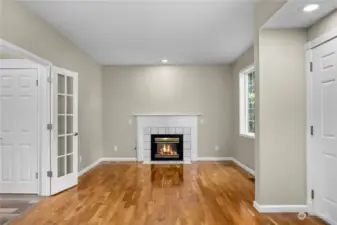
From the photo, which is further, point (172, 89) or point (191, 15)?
point (172, 89)

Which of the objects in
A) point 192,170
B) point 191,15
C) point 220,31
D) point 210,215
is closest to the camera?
point 210,215

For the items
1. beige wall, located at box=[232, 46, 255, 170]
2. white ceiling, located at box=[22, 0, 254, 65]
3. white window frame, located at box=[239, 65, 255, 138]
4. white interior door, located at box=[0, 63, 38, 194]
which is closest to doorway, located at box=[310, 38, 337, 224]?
white ceiling, located at box=[22, 0, 254, 65]

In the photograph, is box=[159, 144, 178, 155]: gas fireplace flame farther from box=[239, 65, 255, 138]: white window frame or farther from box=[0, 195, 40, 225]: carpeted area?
box=[0, 195, 40, 225]: carpeted area

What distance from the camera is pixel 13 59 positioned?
4.54m

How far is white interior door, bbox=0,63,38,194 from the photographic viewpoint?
4504mm

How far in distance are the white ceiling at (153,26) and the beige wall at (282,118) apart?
68cm

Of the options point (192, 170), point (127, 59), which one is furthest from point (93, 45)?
point (192, 170)

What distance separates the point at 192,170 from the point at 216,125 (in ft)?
5.98

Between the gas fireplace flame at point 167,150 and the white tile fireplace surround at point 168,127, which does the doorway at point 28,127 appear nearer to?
the white tile fireplace surround at point 168,127

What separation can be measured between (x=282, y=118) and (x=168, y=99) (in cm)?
464

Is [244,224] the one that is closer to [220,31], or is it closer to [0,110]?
[220,31]

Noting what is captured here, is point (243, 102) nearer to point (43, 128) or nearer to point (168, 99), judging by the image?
point (168, 99)

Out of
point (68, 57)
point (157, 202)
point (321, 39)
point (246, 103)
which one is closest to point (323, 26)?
point (321, 39)

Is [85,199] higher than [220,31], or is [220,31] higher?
[220,31]
